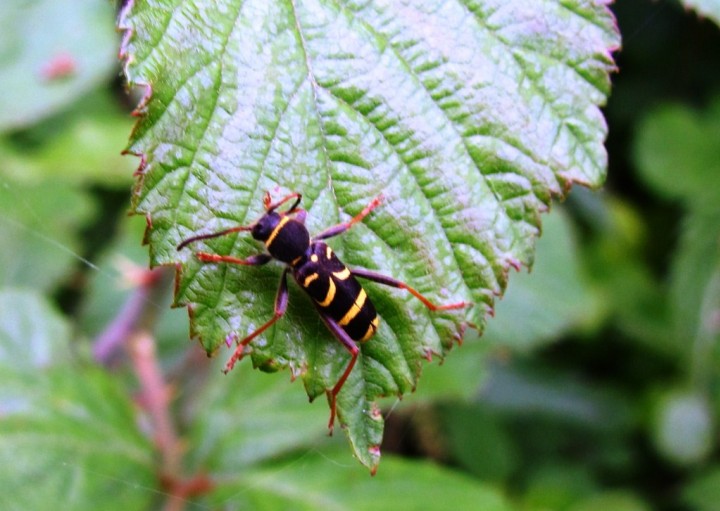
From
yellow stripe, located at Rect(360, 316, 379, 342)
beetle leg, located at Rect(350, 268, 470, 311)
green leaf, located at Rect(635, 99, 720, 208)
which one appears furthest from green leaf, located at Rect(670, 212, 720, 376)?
yellow stripe, located at Rect(360, 316, 379, 342)

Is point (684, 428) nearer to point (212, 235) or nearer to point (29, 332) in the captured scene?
point (212, 235)

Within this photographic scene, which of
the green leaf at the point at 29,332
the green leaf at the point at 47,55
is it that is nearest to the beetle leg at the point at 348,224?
the green leaf at the point at 29,332

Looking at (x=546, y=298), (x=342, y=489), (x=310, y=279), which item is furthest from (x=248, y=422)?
(x=546, y=298)

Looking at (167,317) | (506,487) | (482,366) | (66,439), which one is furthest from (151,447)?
(506,487)

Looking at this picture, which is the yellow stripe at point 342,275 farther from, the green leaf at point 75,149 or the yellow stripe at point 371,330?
the green leaf at point 75,149

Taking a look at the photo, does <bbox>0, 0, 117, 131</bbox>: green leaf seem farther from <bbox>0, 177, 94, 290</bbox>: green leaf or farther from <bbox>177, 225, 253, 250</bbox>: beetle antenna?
<bbox>177, 225, 253, 250</bbox>: beetle antenna

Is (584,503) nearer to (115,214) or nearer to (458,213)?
(458,213)
